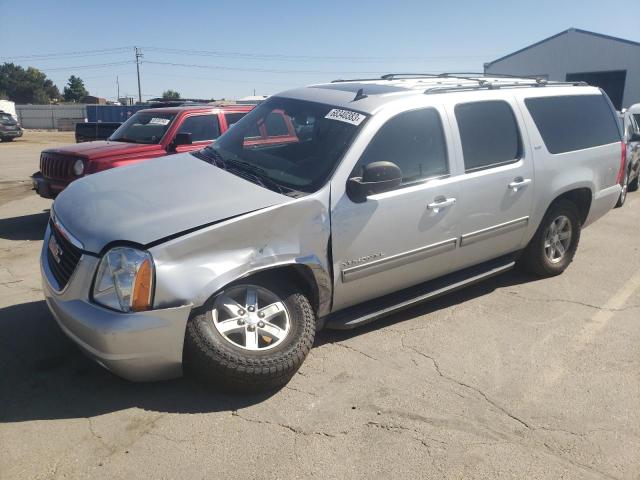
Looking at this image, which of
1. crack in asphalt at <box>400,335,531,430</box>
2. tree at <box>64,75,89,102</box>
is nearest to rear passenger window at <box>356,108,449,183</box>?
crack in asphalt at <box>400,335,531,430</box>

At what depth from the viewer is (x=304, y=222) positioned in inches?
131

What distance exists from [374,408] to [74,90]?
11522 cm

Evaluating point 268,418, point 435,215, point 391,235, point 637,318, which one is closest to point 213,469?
point 268,418

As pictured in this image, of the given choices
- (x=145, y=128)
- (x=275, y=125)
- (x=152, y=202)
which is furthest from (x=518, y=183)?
(x=145, y=128)

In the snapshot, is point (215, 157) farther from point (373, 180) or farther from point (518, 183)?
point (518, 183)

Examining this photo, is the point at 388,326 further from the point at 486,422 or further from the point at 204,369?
the point at 204,369

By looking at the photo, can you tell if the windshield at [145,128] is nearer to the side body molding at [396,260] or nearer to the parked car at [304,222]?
the parked car at [304,222]

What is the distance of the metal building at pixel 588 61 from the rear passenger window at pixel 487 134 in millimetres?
30079

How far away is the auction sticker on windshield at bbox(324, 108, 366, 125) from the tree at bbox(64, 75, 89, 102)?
11060 cm

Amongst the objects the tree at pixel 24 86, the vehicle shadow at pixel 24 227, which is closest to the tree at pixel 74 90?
the tree at pixel 24 86

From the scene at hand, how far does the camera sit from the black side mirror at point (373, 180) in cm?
345

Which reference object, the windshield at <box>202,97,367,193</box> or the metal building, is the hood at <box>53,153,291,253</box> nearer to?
the windshield at <box>202,97,367,193</box>

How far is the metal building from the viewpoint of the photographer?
31625 millimetres

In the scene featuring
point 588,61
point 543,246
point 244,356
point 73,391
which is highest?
point 588,61
